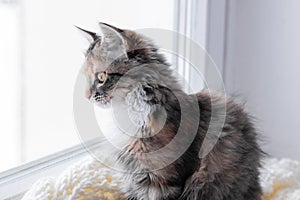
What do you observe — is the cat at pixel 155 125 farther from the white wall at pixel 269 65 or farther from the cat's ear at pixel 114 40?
the white wall at pixel 269 65

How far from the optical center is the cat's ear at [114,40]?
0.82m

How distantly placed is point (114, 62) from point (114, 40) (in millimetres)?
34

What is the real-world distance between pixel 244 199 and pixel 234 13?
666 mm

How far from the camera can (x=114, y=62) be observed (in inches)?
32.7

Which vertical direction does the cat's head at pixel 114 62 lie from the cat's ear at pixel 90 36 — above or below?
below

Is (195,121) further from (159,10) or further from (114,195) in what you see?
(159,10)

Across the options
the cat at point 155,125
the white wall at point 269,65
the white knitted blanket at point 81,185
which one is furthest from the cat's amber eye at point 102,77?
the white wall at point 269,65

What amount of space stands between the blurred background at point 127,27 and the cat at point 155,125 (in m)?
0.23

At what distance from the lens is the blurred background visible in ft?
3.68

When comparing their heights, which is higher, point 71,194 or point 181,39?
point 181,39

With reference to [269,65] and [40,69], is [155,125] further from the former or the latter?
[269,65]

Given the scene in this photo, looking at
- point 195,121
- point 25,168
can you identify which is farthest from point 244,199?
point 25,168

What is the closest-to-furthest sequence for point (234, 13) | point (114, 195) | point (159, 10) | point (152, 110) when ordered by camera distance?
point (152, 110), point (114, 195), point (159, 10), point (234, 13)

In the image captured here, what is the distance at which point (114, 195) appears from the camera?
3.10 feet
